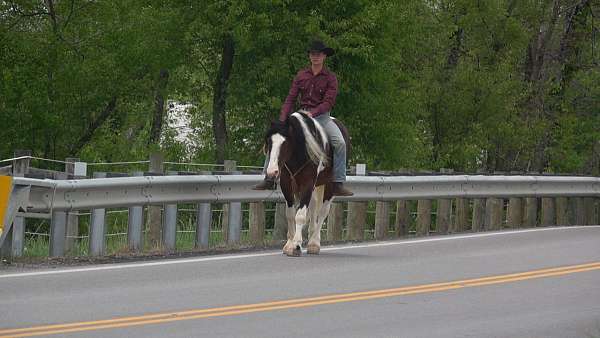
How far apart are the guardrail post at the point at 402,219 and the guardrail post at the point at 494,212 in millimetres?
1974

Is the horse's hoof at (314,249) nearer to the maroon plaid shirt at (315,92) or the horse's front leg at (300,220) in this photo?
the horse's front leg at (300,220)

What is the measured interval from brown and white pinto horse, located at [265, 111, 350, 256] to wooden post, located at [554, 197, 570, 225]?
10024 mm

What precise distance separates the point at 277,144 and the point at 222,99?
Answer: 2028cm

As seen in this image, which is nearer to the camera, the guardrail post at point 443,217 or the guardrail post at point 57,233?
the guardrail post at point 57,233

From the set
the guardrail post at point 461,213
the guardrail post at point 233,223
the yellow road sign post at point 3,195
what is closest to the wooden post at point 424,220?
the guardrail post at point 461,213

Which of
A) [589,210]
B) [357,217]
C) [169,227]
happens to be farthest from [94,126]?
[169,227]

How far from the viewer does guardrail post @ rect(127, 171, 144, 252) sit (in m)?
15.6

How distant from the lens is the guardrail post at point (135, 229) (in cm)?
1560

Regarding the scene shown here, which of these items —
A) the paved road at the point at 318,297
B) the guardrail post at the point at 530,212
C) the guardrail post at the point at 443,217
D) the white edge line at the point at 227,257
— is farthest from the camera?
the guardrail post at the point at 530,212

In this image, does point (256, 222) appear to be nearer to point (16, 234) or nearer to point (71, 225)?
point (71, 225)

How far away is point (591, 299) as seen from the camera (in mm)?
12062

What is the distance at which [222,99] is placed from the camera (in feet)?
115

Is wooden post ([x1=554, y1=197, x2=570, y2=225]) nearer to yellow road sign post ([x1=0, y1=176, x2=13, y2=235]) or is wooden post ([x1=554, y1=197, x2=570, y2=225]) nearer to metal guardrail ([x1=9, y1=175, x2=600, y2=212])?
metal guardrail ([x1=9, y1=175, x2=600, y2=212])

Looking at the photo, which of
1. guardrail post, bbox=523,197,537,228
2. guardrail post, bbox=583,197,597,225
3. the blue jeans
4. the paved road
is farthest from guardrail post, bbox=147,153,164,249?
guardrail post, bbox=583,197,597,225
